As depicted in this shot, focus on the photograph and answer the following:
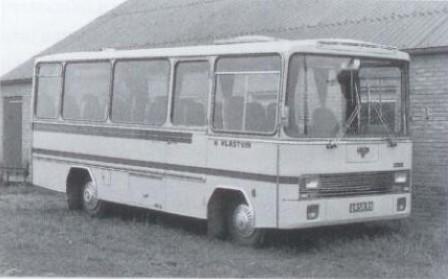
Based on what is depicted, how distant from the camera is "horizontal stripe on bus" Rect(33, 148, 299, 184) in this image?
9.84 metres

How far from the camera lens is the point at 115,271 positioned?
9000 millimetres

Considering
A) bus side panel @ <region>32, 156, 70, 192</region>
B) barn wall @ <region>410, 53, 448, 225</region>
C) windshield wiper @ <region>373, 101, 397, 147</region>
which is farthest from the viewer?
bus side panel @ <region>32, 156, 70, 192</region>

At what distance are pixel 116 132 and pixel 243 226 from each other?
320 centimetres

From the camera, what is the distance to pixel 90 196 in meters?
13.6

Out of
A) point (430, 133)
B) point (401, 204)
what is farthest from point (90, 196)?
point (430, 133)

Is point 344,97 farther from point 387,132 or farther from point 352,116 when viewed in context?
point 387,132

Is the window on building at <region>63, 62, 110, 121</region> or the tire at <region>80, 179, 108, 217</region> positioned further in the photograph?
the tire at <region>80, 179, 108, 217</region>

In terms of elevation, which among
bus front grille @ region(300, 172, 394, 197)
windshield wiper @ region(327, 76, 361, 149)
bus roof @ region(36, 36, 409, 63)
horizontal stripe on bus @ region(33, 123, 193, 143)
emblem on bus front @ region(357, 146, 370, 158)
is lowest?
bus front grille @ region(300, 172, 394, 197)

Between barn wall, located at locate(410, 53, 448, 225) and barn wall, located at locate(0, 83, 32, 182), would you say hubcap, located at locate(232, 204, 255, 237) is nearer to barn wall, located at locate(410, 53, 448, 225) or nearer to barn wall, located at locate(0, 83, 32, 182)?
barn wall, located at locate(410, 53, 448, 225)

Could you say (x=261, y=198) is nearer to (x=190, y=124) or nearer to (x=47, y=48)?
(x=190, y=124)

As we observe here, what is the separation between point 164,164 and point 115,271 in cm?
302

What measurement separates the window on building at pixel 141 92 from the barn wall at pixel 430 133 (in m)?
4.35

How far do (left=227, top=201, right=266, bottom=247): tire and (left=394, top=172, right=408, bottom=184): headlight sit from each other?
1.90m

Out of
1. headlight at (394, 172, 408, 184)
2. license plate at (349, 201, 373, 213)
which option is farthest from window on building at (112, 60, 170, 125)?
headlight at (394, 172, 408, 184)
